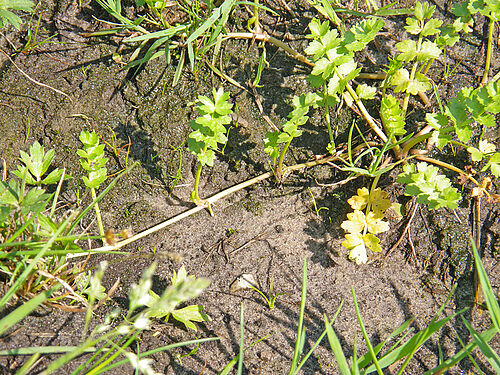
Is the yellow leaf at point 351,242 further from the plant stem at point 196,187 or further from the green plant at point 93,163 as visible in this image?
the green plant at point 93,163

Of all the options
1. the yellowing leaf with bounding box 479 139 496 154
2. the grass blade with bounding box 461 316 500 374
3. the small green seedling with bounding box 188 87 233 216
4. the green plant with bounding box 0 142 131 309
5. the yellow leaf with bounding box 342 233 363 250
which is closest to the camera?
the grass blade with bounding box 461 316 500 374

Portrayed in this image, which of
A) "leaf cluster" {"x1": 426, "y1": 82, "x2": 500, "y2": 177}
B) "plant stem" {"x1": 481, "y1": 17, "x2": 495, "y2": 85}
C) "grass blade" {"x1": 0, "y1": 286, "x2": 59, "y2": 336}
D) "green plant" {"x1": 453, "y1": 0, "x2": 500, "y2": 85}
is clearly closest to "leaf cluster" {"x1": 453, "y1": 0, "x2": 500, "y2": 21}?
"green plant" {"x1": 453, "y1": 0, "x2": 500, "y2": 85}

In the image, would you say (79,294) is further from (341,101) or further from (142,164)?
(341,101)

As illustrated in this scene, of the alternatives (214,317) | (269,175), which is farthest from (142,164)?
(214,317)

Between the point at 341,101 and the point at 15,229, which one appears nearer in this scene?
the point at 15,229

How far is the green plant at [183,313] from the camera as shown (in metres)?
2.01

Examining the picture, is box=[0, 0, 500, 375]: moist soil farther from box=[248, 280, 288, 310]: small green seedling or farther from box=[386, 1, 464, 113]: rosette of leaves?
box=[386, 1, 464, 113]: rosette of leaves

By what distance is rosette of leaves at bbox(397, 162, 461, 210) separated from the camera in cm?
206

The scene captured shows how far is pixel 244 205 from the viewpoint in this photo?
2371 mm

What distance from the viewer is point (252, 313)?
214cm

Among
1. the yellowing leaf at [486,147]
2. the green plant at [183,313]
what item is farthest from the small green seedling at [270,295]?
the yellowing leaf at [486,147]

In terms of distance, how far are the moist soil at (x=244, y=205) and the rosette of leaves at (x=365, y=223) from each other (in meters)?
0.10

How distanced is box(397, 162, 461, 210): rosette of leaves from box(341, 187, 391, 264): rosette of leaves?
19 centimetres

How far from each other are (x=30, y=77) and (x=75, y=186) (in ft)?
2.28
